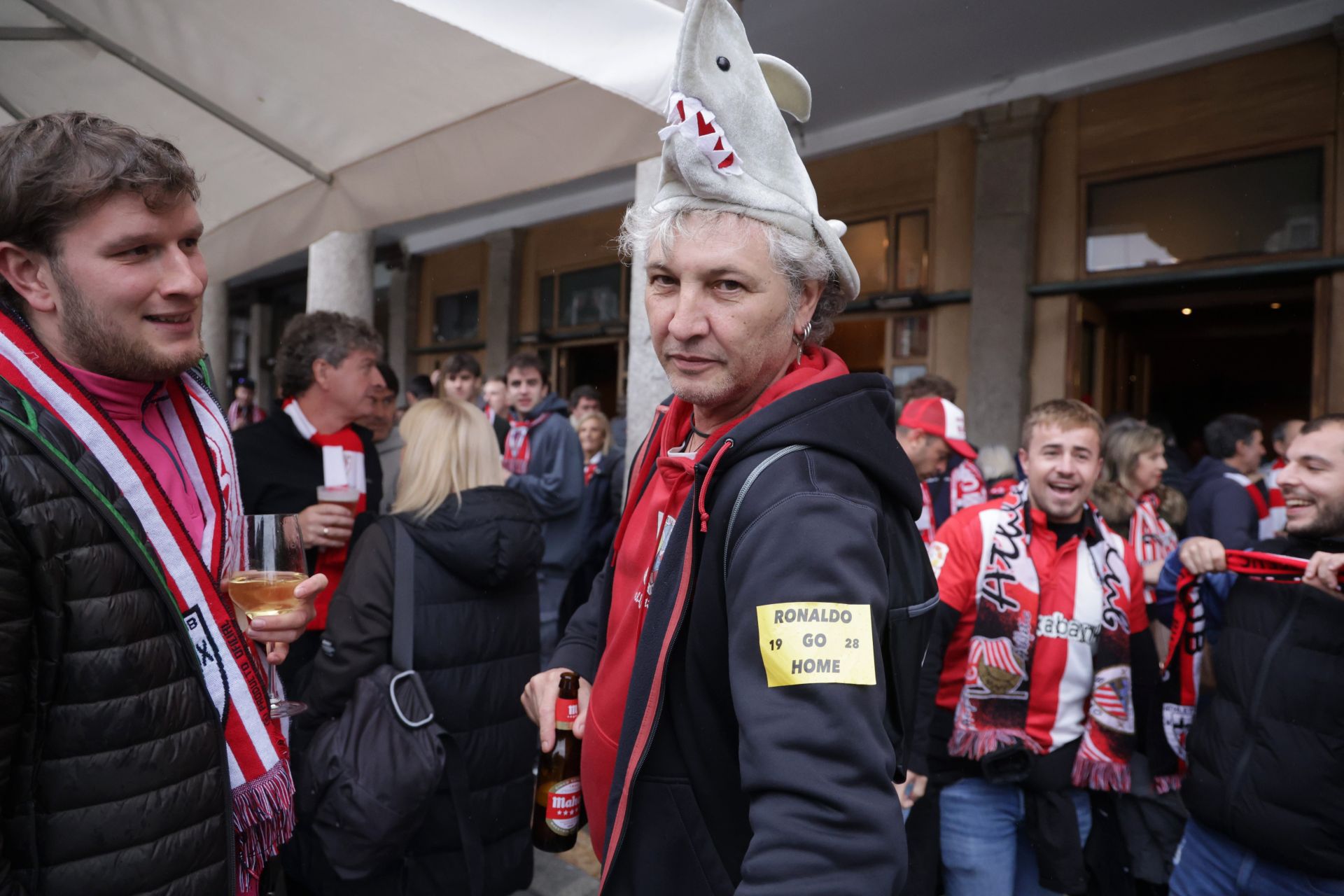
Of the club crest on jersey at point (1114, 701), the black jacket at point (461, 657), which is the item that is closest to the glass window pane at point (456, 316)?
the black jacket at point (461, 657)

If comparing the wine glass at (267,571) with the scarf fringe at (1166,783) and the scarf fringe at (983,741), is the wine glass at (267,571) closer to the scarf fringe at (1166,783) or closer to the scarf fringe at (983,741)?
the scarf fringe at (983,741)

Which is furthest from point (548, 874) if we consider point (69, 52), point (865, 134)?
point (865, 134)

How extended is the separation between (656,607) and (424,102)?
2.42 meters

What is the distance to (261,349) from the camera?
666 inches

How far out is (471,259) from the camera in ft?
43.0

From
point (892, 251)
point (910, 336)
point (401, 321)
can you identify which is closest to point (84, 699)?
point (910, 336)

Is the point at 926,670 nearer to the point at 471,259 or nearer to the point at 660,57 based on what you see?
the point at 660,57

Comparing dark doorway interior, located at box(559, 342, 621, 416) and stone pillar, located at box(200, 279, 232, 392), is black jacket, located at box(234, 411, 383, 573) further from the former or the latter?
stone pillar, located at box(200, 279, 232, 392)

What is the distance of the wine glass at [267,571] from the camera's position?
166 centimetres

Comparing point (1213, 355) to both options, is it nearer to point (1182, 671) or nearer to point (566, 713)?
point (1182, 671)

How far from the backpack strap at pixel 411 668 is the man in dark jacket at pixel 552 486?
2567 millimetres

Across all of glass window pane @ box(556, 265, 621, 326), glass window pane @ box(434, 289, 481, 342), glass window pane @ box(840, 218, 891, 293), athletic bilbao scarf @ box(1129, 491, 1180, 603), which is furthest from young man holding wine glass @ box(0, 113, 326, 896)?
glass window pane @ box(434, 289, 481, 342)

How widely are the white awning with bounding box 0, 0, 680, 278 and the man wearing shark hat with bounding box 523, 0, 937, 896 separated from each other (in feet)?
3.21

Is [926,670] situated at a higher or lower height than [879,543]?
lower
